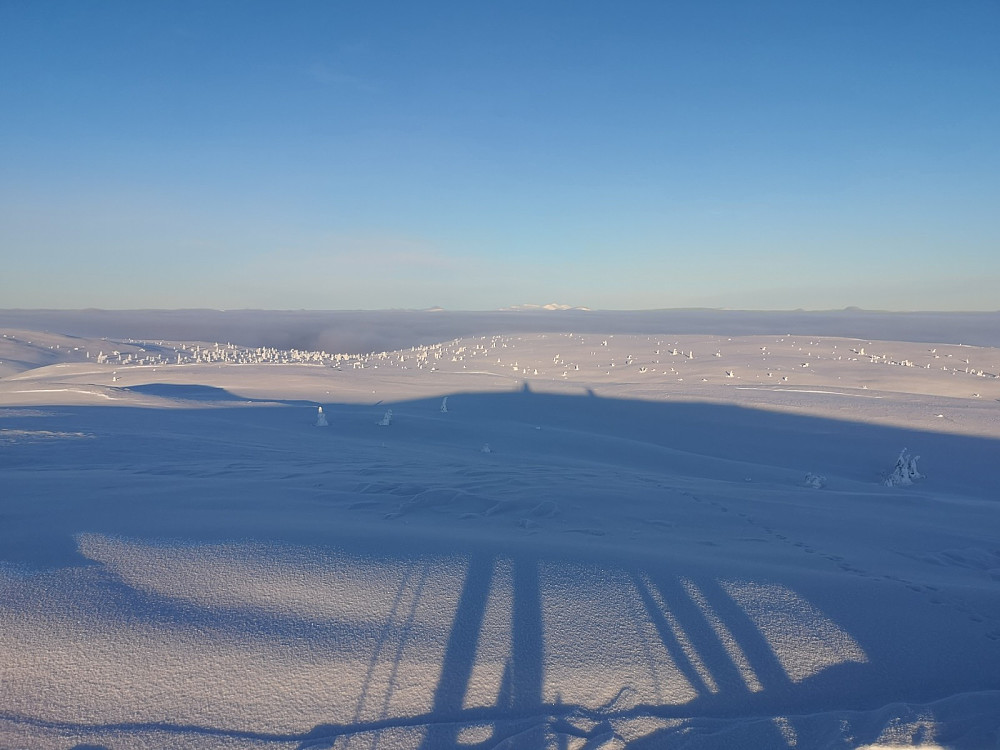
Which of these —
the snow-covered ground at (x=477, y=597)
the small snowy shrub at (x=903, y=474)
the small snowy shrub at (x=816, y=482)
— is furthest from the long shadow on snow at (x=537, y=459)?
the small snowy shrub at (x=816, y=482)

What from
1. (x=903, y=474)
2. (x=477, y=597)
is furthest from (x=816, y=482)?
(x=477, y=597)

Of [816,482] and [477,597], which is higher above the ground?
[477,597]

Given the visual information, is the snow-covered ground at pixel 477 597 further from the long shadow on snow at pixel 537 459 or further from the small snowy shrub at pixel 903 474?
the small snowy shrub at pixel 903 474

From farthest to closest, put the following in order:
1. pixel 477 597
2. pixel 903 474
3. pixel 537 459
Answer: pixel 537 459 → pixel 903 474 → pixel 477 597

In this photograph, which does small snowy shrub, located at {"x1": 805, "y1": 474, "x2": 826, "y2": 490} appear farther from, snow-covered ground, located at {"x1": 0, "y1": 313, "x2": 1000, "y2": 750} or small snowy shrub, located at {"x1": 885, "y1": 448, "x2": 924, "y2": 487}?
small snowy shrub, located at {"x1": 885, "y1": 448, "x2": 924, "y2": 487}

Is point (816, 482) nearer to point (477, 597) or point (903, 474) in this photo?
point (903, 474)

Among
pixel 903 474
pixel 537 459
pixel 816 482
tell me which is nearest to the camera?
pixel 816 482

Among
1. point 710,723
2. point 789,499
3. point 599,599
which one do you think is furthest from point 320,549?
point 789,499

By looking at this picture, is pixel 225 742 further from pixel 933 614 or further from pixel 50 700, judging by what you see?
pixel 933 614
